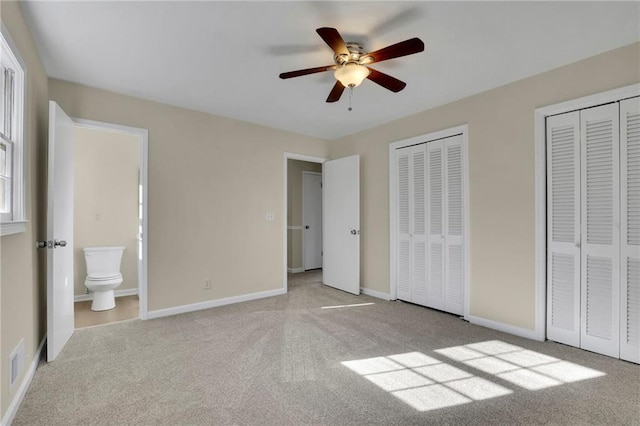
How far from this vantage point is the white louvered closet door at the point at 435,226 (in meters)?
3.66

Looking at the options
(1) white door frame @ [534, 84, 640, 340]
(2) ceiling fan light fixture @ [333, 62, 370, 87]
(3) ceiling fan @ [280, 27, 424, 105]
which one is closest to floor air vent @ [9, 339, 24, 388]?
(3) ceiling fan @ [280, 27, 424, 105]

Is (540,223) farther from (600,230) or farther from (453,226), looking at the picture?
(453,226)

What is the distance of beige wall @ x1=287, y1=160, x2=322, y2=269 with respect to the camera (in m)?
6.41

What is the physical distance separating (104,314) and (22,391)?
187 centimetres

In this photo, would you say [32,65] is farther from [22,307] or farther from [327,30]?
[327,30]

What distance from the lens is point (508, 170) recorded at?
3.03 meters

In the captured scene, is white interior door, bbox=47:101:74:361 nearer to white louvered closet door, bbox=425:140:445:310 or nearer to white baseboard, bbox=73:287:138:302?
white baseboard, bbox=73:287:138:302

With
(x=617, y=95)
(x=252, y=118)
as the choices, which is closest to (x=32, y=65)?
(x=252, y=118)

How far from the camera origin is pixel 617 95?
7.92 ft

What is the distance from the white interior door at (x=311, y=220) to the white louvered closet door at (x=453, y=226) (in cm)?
341

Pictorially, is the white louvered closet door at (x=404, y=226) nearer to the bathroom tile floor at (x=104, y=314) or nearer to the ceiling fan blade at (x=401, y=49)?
the ceiling fan blade at (x=401, y=49)

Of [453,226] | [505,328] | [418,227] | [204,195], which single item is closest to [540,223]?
[453,226]

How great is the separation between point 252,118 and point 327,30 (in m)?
2.45

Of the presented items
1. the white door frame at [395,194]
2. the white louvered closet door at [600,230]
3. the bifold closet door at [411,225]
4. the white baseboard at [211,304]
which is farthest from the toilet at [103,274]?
the white louvered closet door at [600,230]
